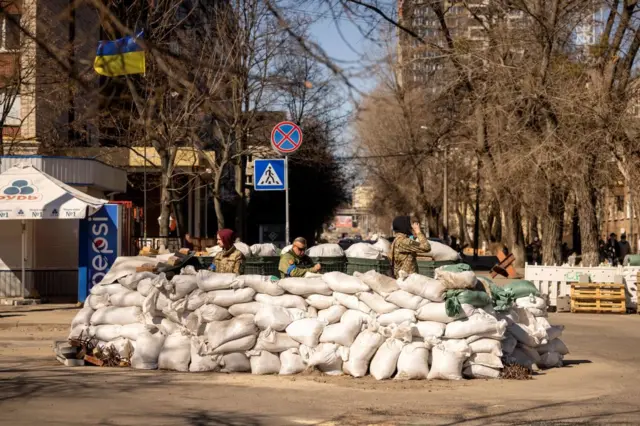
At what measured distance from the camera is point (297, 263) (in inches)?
496

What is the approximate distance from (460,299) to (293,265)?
2.46 m

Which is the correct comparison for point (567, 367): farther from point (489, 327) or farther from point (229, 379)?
point (229, 379)

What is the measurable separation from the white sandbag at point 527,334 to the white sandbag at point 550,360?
26cm

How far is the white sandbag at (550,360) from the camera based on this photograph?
1177cm

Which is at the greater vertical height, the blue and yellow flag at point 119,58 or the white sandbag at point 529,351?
the blue and yellow flag at point 119,58

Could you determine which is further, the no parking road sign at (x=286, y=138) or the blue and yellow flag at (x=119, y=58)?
the no parking road sign at (x=286, y=138)

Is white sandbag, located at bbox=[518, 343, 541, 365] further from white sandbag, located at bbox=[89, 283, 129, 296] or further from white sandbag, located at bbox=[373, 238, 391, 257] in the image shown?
white sandbag, located at bbox=[89, 283, 129, 296]

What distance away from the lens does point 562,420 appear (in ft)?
27.1

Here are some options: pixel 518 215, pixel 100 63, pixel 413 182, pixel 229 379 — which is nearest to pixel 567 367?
pixel 229 379

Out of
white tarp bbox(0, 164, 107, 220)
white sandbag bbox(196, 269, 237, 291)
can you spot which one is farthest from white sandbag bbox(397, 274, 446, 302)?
white tarp bbox(0, 164, 107, 220)

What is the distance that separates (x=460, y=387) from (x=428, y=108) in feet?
90.8

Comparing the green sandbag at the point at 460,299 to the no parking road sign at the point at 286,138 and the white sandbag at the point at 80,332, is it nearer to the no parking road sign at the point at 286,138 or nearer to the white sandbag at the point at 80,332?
the white sandbag at the point at 80,332

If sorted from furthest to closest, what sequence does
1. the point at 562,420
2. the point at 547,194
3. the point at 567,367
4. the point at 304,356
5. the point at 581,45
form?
the point at 547,194
the point at 581,45
the point at 567,367
the point at 304,356
the point at 562,420

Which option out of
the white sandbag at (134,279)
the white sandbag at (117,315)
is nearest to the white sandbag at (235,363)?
the white sandbag at (117,315)
